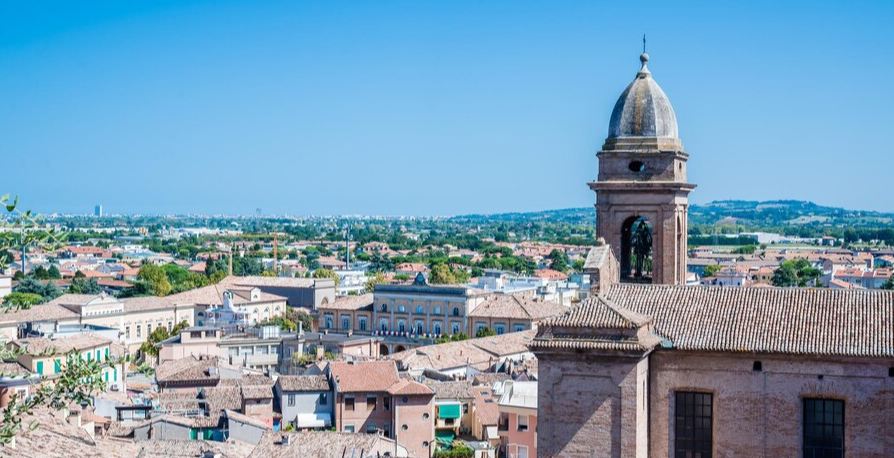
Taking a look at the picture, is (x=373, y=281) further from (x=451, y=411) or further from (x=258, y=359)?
(x=451, y=411)

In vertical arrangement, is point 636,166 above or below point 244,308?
A: above

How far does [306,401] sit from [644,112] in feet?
63.0

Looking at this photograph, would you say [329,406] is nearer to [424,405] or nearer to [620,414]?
[424,405]

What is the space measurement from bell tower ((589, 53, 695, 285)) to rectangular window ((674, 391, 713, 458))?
4.47 meters

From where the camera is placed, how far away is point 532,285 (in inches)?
3551

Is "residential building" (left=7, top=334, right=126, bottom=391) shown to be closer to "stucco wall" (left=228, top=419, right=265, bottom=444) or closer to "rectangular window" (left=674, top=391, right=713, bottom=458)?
"stucco wall" (left=228, top=419, right=265, bottom=444)

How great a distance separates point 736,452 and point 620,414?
1.84 m

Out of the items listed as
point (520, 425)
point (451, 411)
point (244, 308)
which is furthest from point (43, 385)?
point (244, 308)

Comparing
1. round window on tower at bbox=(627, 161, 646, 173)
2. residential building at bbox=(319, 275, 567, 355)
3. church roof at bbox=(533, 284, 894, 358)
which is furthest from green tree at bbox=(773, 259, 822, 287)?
church roof at bbox=(533, 284, 894, 358)

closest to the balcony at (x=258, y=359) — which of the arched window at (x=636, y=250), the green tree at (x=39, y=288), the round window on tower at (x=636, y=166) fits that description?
the arched window at (x=636, y=250)

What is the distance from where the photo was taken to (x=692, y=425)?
18.2 m

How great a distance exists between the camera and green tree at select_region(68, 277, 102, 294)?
92.8 metres

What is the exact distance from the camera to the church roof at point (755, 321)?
56.8ft

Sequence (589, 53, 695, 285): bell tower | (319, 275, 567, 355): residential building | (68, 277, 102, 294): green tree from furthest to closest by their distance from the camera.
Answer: (68, 277, 102, 294): green tree < (319, 275, 567, 355): residential building < (589, 53, 695, 285): bell tower
